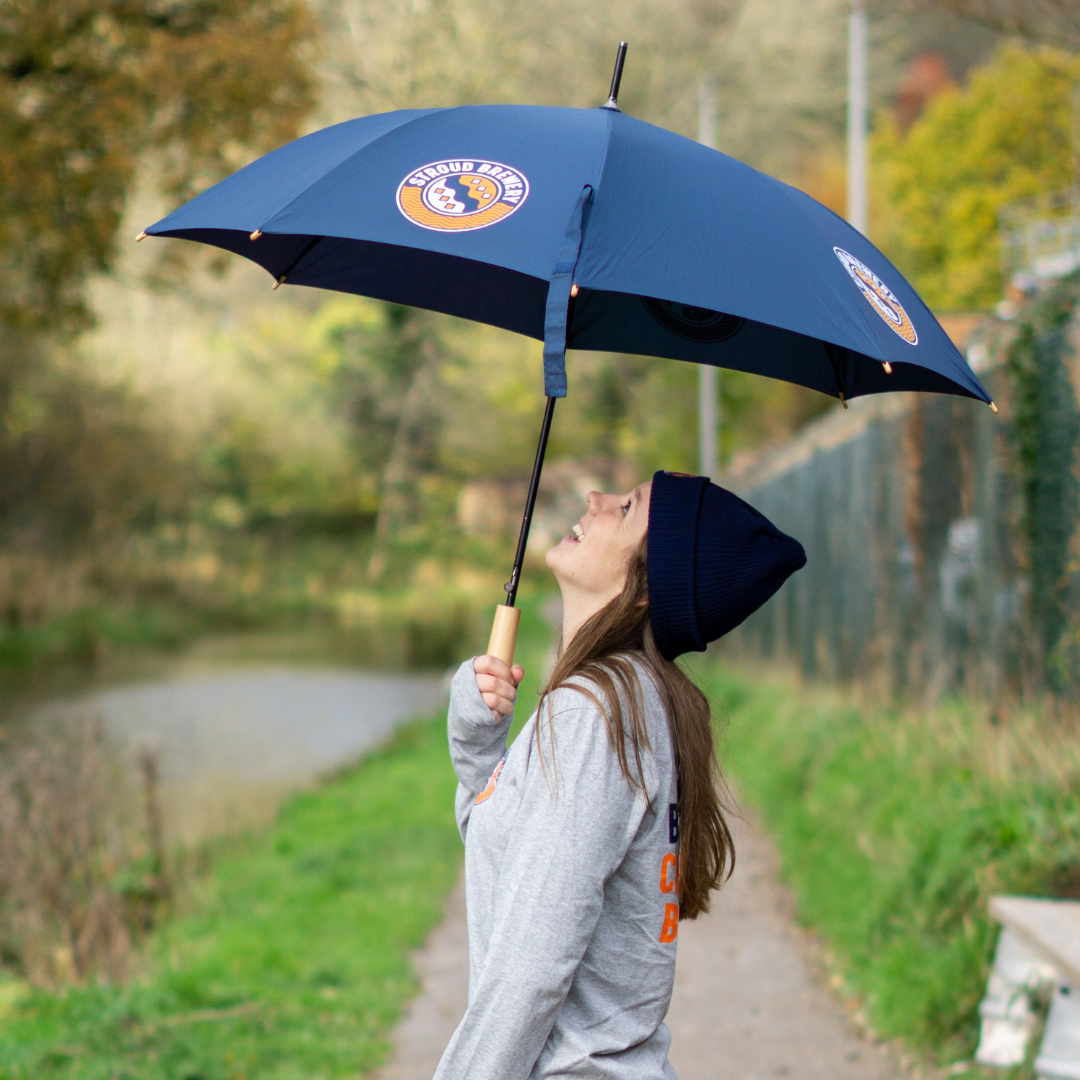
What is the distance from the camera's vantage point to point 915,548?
27.7ft

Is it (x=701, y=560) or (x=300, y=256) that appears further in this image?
(x=300, y=256)

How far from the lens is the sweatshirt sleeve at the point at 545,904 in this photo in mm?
1905

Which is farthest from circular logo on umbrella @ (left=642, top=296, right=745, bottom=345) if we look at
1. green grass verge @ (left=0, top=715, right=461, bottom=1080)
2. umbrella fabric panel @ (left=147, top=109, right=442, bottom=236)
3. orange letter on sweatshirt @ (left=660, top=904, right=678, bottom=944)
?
green grass verge @ (left=0, top=715, right=461, bottom=1080)

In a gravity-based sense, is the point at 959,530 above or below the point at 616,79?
below

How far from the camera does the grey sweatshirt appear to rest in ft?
6.27

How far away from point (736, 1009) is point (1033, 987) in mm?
1684

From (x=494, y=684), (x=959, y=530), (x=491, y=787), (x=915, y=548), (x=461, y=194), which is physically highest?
(x=461, y=194)

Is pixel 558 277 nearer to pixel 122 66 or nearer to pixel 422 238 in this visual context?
pixel 422 238

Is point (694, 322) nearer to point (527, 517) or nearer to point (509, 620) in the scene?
point (527, 517)

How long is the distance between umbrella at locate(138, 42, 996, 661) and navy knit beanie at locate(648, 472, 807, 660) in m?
0.28

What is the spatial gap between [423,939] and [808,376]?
4.42 metres

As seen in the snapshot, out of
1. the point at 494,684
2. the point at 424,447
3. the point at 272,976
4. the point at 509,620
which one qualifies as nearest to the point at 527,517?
the point at 509,620

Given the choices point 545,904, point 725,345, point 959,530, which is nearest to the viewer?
point 545,904

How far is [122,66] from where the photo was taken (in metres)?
10.5
